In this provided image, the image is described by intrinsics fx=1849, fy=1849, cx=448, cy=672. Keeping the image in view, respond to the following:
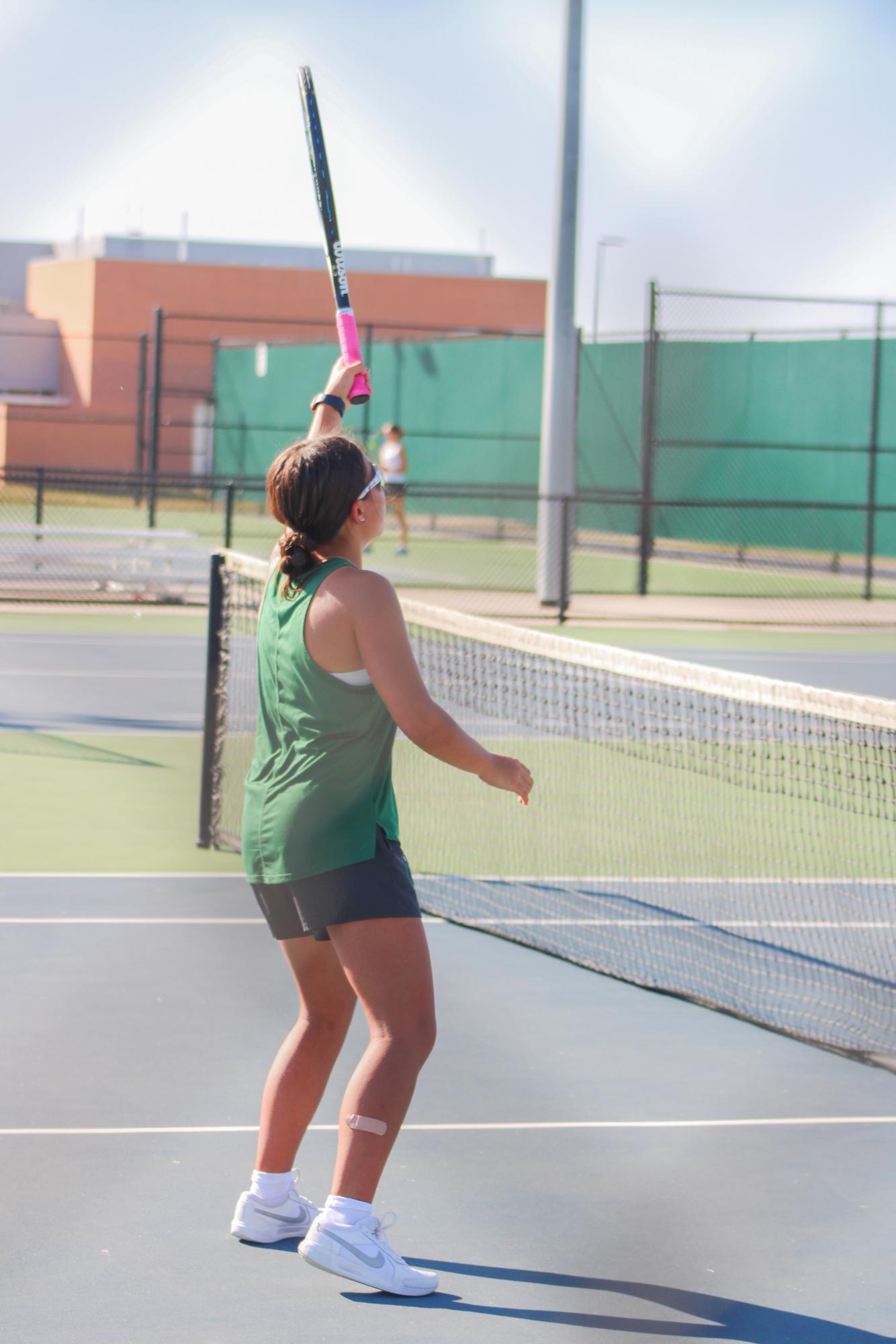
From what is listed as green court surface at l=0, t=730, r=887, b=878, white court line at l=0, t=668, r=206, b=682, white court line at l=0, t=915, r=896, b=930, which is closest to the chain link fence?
white court line at l=0, t=668, r=206, b=682

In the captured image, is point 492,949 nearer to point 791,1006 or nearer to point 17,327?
point 791,1006

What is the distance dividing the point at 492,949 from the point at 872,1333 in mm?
2888

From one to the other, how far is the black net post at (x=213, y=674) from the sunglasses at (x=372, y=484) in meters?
3.62

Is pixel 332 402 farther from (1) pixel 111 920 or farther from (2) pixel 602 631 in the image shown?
(2) pixel 602 631

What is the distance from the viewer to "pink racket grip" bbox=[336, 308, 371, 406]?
4180mm

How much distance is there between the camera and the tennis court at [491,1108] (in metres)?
3.40

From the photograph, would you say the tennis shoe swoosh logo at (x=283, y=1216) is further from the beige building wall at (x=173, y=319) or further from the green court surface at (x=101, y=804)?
the beige building wall at (x=173, y=319)

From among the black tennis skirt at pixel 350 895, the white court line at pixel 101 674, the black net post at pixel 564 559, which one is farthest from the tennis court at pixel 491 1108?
the black net post at pixel 564 559

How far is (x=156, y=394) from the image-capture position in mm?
25750

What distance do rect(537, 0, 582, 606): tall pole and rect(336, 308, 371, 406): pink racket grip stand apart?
13.4 metres

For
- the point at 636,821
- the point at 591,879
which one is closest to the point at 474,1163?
the point at 591,879

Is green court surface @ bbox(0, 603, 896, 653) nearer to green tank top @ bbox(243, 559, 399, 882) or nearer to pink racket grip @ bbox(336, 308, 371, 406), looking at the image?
pink racket grip @ bbox(336, 308, 371, 406)

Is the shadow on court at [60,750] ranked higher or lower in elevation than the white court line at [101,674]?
lower

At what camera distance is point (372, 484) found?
11.3ft
